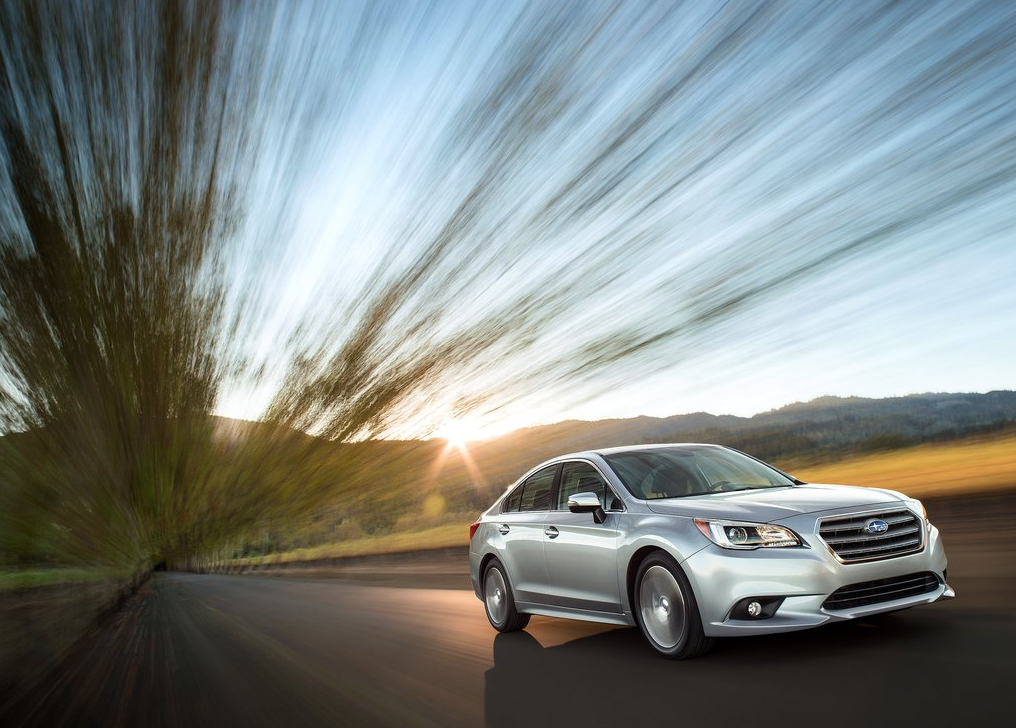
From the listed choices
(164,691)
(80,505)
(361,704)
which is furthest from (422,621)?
(80,505)

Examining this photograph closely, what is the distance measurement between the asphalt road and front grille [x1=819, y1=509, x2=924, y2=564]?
2.15 ft

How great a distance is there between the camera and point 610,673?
670cm

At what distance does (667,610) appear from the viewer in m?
6.86

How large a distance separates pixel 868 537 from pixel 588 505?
7.35 ft

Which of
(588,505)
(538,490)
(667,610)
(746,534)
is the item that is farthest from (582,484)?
(746,534)

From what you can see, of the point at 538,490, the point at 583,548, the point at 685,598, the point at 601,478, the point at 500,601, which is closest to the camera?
the point at 685,598

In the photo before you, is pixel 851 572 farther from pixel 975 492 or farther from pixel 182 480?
pixel 182 480

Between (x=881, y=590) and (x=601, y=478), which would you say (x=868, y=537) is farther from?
(x=601, y=478)

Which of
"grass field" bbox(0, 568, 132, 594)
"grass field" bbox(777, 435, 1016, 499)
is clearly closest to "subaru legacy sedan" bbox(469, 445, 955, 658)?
"grass field" bbox(777, 435, 1016, 499)

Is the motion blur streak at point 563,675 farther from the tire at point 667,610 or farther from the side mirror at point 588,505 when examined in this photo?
the side mirror at point 588,505

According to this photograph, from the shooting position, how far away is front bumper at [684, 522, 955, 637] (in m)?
6.00

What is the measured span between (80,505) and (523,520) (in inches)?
1294

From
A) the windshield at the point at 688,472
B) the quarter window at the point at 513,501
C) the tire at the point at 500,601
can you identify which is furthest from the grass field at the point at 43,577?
the windshield at the point at 688,472

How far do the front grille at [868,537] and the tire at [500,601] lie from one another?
3.90 metres
